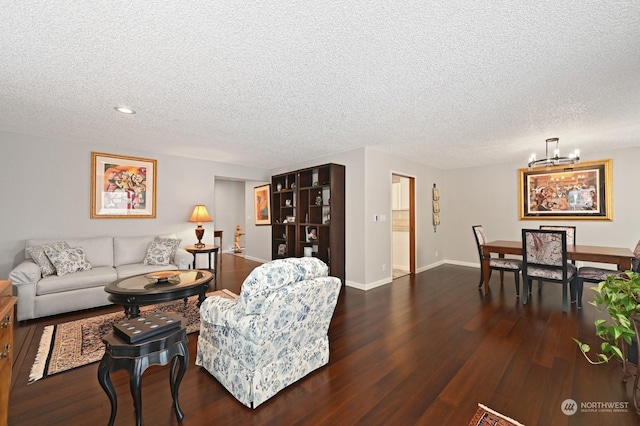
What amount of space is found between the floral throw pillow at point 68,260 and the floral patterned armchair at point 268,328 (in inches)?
110

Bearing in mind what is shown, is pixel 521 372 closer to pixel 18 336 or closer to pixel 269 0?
pixel 269 0

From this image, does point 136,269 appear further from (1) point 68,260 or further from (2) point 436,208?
(2) point 436,208

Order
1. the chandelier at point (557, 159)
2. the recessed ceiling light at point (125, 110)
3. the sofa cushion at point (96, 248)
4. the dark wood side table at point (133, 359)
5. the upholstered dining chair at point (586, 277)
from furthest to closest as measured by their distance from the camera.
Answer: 1. the sofa cushion at point (96, 248)
2. the chandelier at point (557, 159)
3. the upholstered dining chair at point (586, 277)
4. the recessed ceiling light at point (125, 110)
5. the dark wood side table at point (133, 359)

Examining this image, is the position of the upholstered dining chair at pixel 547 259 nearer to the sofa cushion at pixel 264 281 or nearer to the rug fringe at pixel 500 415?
the rug fringe at pixel 500 415

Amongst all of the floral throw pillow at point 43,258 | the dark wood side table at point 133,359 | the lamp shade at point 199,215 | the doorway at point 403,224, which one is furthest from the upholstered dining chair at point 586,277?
the floral throw pillow at point 43,258

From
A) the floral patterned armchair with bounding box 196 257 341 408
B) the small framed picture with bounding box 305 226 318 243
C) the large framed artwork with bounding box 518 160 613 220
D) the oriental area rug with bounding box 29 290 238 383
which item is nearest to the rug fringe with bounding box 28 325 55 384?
the oriental area rug with bounding box 29 290 238 383

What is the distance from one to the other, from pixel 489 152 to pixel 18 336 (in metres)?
7.28

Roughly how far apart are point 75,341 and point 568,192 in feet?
26.6

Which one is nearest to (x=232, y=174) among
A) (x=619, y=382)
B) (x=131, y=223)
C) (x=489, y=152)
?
(x=131, y=223)

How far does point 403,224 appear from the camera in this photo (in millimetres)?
6281

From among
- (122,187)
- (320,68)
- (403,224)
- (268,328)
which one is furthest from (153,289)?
(403,224)

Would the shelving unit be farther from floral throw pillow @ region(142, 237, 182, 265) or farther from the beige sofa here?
floral throw pillow @ region(142, 237, 182, 265)

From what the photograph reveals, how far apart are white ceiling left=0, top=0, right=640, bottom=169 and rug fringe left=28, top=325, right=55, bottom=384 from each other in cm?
248

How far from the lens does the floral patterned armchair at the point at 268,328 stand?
1.71 m
